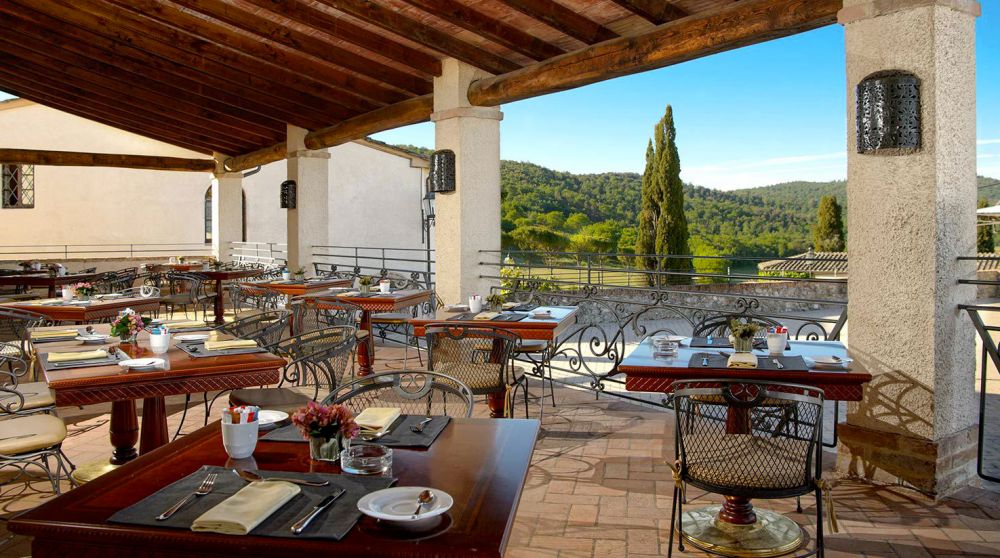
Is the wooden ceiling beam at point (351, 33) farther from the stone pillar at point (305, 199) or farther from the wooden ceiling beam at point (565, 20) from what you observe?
the stone pillar at point (305, 199)

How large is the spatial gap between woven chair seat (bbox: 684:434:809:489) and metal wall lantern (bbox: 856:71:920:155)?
157 centimetres

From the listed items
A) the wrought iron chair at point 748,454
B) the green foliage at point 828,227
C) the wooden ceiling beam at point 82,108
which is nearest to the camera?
the wrought iron chair at point 748,454

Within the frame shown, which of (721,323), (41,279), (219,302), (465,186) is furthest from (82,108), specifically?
(721,323)

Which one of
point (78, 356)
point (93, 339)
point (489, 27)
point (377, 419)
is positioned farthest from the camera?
point (489, 27)

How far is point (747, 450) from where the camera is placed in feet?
8.79

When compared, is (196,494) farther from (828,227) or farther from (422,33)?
A: (828,227)

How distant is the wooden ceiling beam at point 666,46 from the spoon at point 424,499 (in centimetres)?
351

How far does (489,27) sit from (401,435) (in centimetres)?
452

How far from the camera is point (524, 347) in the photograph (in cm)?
501

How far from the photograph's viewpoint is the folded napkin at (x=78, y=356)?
314cm

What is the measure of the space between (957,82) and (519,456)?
2.89 metres

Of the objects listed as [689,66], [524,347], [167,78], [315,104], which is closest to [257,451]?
[524,347]

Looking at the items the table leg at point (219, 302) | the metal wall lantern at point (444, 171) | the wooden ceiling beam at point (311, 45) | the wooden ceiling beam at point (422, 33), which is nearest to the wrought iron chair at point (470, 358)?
the metal wall lantern at point (444, 171)

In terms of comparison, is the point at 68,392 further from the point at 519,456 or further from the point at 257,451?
the point at 519,456
